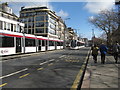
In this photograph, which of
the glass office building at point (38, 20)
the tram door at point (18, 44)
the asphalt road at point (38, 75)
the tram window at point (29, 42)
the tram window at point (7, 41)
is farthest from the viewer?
the glass office building at point (38, 20)

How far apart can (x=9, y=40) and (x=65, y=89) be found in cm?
1358

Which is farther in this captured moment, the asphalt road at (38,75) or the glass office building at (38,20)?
the glass office building at (38,20)

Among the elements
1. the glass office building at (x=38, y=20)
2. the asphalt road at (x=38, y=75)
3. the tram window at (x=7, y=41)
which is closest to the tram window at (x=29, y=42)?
the tram window at (x=7, y=41)

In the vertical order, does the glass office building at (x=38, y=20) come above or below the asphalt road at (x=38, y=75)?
above

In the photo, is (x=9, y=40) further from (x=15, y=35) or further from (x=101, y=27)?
(x=101, y=27)

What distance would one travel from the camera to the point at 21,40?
65.2 ft

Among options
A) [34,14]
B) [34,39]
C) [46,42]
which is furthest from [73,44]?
[34,14]

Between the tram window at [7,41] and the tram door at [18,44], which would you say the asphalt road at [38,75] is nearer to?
the tram window at [7,41]

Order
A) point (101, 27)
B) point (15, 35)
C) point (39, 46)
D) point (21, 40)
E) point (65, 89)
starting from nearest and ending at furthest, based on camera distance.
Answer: point (65, 89) < point (15, 35) < point (21, 40) < point (39, 46) < point (101, 27)

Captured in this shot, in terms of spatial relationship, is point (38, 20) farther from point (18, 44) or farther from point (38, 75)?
point (38, 75)

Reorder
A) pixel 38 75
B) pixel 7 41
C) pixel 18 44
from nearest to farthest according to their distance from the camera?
pixel 38 75, pixel 7 41, pixel 18 44

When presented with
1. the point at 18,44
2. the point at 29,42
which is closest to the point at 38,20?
the point at 29,42

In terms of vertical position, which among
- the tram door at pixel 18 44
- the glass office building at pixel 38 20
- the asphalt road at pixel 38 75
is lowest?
the asphalt road at pixel 38 75

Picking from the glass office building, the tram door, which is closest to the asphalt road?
the tram door
